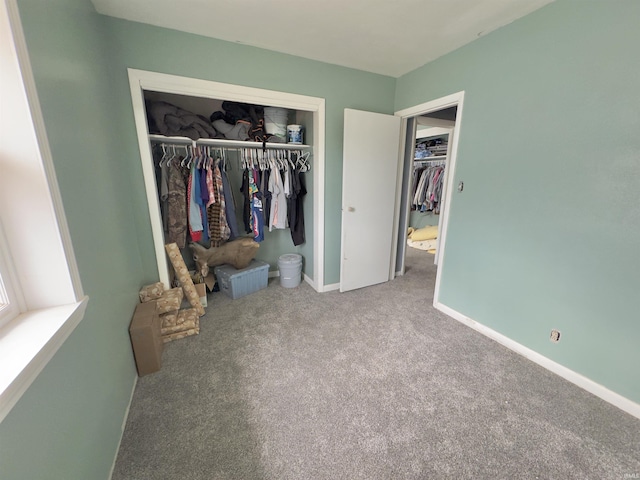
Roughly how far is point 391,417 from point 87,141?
2.15 m

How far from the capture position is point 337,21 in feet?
5.79

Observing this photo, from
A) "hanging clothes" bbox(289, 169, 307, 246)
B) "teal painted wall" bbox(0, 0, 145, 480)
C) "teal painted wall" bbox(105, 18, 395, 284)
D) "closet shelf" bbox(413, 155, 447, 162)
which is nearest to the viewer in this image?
"teal painted wall" bbox(0, 0, 145, 480)

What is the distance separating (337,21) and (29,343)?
229 cm

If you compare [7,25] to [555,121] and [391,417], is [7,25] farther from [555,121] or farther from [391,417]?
[555,121]

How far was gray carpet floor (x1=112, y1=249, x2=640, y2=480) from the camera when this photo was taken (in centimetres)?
118

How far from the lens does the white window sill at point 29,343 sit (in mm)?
611

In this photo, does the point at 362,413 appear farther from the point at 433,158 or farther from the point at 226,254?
the point at 433,158

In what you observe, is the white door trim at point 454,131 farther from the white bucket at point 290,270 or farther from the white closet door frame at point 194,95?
the white bucket at point 290,270

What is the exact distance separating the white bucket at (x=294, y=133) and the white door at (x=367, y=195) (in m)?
0.53

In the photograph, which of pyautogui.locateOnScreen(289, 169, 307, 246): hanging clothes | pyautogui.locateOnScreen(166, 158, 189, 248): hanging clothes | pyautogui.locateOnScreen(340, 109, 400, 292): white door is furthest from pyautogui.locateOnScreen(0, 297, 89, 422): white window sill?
pyautogui.locateOnScreen(340, 109, 400, 292): white door

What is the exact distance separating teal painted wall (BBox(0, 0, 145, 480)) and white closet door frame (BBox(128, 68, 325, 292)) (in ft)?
0.61

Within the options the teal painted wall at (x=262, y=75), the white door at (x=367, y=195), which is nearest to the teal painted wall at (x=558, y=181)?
the white door at (x=367, y=195)

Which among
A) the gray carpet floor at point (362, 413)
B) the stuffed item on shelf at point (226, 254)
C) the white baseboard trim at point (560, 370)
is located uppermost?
the stuffed item on shelf at point (226, 254)

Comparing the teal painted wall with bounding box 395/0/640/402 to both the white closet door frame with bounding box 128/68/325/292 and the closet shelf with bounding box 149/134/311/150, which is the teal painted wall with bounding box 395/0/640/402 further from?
the closet shelf with bounding box 149/134/311/150
